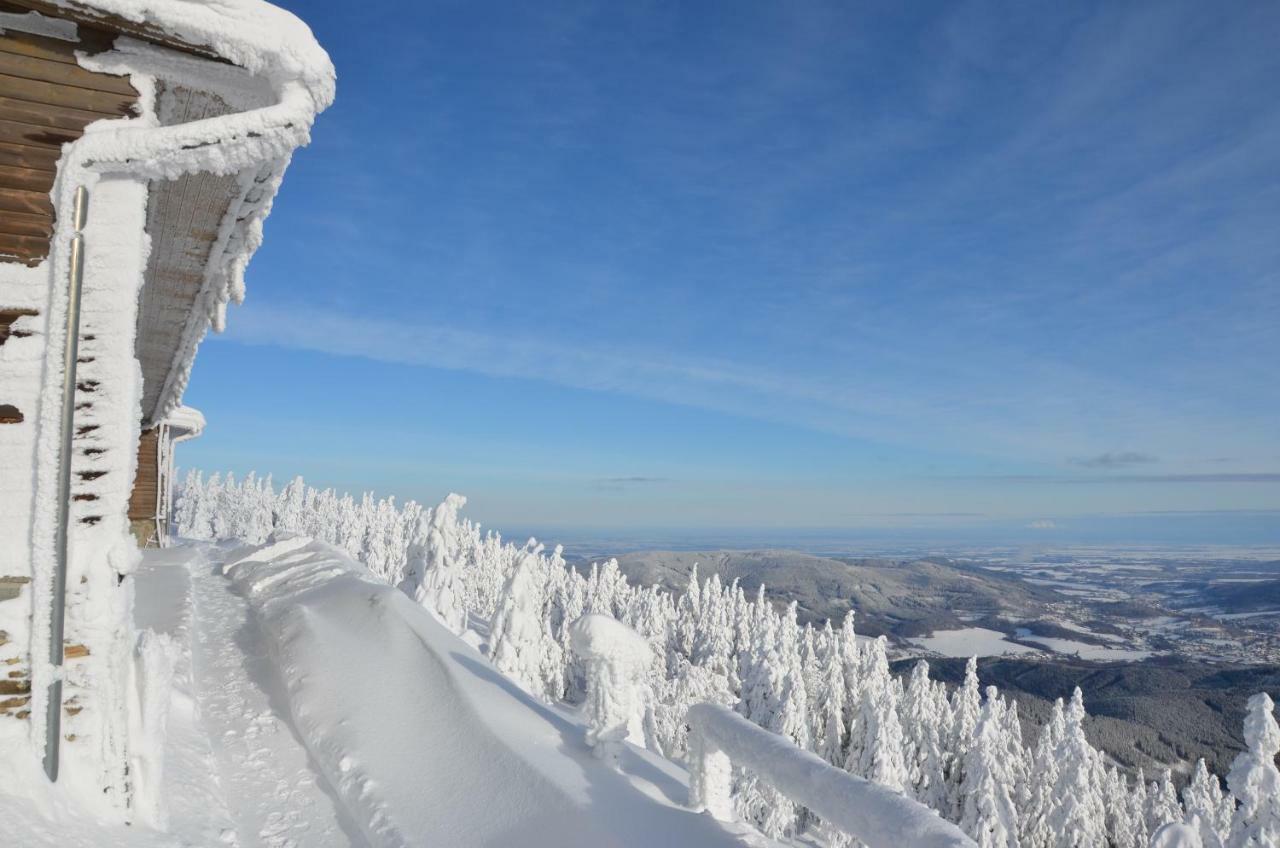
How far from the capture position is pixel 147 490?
22953 millimetres

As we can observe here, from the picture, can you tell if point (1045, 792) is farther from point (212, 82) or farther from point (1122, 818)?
point (212, 82)

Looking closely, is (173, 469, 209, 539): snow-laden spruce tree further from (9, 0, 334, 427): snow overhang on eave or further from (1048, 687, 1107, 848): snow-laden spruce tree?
(9, 0, 334, 427): snow overhang on eave

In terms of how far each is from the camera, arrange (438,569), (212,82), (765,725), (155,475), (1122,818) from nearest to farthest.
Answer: (212,82), (155,475), (438,569), (765,725), (1122,818)

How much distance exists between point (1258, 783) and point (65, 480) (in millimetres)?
28365

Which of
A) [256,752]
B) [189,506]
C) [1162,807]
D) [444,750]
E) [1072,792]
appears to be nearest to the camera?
[444,750]

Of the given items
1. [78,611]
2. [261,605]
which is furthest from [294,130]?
[261,605]

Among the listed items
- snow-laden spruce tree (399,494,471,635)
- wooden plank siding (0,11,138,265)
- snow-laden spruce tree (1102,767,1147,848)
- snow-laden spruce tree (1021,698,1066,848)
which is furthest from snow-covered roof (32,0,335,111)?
snow-laden spruce tree (1102,767,1147,848)

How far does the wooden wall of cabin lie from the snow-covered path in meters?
12.6

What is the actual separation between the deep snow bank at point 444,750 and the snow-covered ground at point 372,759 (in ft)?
0.06

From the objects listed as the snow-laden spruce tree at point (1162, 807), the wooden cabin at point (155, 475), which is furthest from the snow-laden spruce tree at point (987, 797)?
the wooden cabin at point (155, 475)

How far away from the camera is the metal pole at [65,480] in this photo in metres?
4.46

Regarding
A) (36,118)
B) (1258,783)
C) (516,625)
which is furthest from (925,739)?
(36,118)

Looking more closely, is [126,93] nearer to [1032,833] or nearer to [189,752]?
[189,752]

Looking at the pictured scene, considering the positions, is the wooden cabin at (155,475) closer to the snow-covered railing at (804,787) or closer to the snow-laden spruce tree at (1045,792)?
the snow-covered railing at (804,787)
